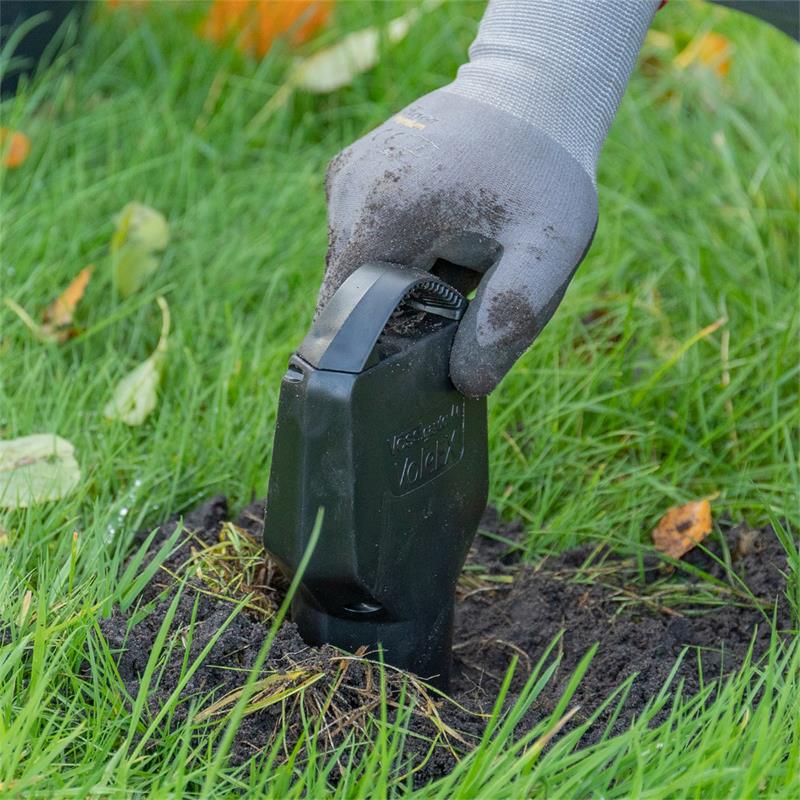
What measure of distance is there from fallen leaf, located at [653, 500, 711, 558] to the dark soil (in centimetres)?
4

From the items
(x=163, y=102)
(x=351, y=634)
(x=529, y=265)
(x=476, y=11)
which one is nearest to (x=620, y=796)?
(x=351, y=634)

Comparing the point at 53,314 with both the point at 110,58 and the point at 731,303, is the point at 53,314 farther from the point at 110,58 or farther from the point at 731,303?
the point at 731,303

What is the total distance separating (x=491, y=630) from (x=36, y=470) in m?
0.81

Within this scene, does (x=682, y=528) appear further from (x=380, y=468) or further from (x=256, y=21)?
(x=256, y=21)

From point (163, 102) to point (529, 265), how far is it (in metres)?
1.89

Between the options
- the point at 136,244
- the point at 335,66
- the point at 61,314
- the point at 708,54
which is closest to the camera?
the point at 61,314

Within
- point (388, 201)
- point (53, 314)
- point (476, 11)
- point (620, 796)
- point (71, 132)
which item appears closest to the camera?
point (620, 796)

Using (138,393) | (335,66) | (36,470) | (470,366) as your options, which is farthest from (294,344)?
(335,66)

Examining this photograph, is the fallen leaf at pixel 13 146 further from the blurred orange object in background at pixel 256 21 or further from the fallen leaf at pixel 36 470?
the fallen leaf at pixel 36 470

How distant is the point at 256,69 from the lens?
3.36 metres

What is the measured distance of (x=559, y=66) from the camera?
1635mm

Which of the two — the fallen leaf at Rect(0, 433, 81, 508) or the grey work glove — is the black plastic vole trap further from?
the fallen leaf at Rect(0, 433, 81, 508)

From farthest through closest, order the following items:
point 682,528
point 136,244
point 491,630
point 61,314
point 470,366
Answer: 1. point 136,244
2. point 61,314
3. point 682,528
4. point 491,630
5. point 470,366

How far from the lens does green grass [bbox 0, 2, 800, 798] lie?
1.35m
